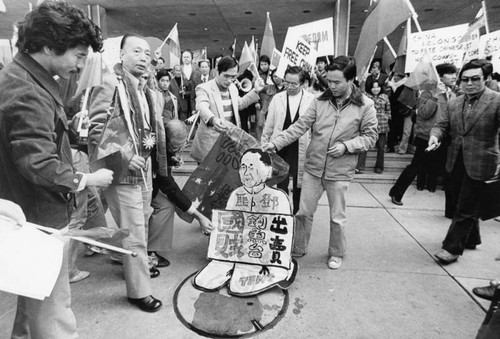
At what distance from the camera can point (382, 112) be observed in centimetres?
658

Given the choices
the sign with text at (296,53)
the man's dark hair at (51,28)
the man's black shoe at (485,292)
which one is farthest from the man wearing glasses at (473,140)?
the man's dark hair at (51,28)

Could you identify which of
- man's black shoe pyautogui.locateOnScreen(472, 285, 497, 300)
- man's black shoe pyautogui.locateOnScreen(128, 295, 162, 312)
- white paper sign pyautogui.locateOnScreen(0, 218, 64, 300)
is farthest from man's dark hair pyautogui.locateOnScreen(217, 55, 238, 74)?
man's black shoe pyautogui.locateOnScreen(472, 285, 497, 300)

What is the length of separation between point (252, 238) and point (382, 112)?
15.8ft

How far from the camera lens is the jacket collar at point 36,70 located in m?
1.43

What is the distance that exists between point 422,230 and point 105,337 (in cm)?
363

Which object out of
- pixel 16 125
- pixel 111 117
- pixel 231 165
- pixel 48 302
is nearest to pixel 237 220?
pixel 231 165

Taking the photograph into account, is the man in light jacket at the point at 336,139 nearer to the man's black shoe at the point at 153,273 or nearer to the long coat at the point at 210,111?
the long coat at the point at 210,111

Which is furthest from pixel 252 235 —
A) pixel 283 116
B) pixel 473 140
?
pixel 473 140

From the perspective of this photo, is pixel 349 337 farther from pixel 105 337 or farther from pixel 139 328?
pixel 105 337

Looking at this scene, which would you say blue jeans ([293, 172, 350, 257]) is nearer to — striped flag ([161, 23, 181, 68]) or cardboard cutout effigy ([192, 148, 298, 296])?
cardboard cutout effigy ([192, 148, 298, 296])

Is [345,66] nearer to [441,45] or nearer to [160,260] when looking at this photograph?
[160,260]

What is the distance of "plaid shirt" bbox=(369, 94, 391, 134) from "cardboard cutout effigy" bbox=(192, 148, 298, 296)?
4365 mm

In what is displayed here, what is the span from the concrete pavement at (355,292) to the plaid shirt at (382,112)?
9.34 ft

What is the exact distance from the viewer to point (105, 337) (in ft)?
7.02
